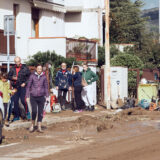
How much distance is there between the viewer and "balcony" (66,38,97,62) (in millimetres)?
29562

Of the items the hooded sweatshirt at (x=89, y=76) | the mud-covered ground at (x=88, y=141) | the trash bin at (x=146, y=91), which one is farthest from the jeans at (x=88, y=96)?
the trash bin at (x=146, y=91)

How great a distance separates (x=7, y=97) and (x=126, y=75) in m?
11.6

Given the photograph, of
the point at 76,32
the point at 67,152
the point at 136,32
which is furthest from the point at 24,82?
the point at 136,32

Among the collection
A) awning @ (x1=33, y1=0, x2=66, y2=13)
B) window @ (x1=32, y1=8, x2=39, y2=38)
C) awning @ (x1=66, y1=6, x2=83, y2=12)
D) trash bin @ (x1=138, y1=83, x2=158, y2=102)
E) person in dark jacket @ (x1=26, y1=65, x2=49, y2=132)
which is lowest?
trash bin @ (x1=138, y1=83, x2=158, y2=102)

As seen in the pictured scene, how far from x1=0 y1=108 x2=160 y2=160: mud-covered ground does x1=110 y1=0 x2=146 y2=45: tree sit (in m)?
25.2

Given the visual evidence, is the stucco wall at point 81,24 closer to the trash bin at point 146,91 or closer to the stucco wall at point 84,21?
the stucco wall at point 84,21

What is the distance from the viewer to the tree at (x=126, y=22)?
43206 millimetres

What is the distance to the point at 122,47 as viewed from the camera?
3981cm

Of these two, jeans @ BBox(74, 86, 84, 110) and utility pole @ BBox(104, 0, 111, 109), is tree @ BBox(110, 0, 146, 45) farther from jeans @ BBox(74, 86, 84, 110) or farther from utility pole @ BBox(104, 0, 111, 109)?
jeans @ BBox(74, 86, 84, 110)

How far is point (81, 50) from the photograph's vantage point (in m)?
30.9

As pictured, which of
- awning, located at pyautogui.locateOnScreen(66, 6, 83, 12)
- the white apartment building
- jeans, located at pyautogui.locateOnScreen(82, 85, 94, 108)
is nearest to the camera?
jeans, located at pyautogui.locateOnScreen(82, 85, 94, 108)

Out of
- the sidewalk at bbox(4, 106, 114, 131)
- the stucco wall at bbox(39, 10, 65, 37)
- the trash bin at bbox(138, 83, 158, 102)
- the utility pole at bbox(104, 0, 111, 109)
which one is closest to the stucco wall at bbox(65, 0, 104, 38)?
the stucco wall at bbox(39, 10, 65, 37)

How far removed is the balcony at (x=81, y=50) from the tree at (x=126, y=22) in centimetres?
958

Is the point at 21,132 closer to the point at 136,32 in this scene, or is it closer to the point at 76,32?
the point at 76,32
